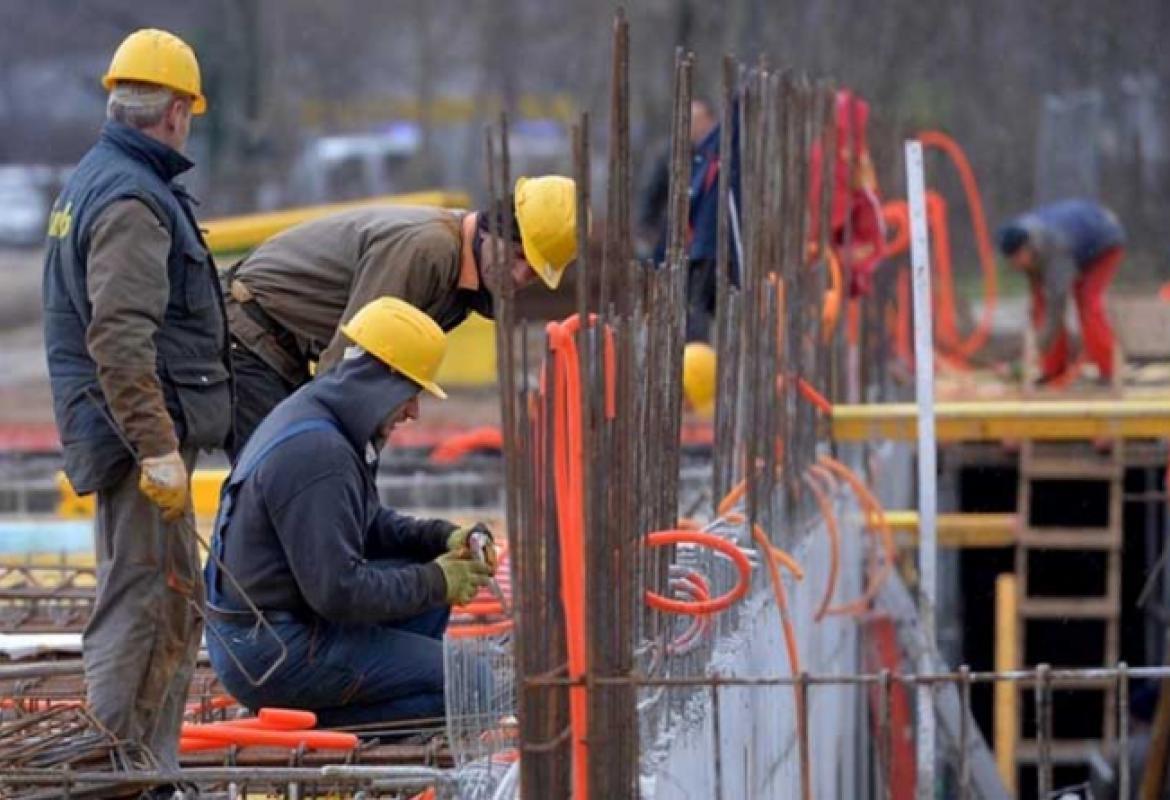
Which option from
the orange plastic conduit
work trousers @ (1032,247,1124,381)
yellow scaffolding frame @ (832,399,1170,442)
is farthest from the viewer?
work trousers @ (1032,247,1124,381)

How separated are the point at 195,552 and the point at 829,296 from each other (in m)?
5.18

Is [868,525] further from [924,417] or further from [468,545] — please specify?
[468,545]

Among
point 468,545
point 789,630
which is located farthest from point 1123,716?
point 468,545

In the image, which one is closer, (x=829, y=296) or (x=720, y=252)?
(x=720, y=252)

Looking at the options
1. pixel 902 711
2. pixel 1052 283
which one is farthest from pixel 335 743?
pixel 1052 283

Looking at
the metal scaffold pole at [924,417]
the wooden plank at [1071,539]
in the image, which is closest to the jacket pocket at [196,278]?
the metal scaffold pole at [924,417]

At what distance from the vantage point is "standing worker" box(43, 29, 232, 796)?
6605 millimetres

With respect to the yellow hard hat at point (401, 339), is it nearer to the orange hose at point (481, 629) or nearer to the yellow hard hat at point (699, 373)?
the orange hose at point (481, 629)

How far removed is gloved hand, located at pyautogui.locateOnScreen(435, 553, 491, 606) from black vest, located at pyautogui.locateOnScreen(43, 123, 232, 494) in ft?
2.24

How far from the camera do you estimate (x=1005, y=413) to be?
13773mm

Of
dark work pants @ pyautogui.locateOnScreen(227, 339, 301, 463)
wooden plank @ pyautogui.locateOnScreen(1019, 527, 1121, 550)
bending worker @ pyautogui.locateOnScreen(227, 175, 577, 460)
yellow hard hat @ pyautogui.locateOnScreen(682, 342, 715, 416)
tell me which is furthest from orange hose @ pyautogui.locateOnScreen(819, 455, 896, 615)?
wooden plank @ pyautogui.locateOnScreen(1019, 527, 1121, 550)

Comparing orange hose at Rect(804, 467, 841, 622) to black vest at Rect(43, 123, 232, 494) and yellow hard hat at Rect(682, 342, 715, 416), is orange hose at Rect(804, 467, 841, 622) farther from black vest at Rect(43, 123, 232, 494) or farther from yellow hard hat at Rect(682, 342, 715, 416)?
black vest at Rect(43, 123, 232, 494)

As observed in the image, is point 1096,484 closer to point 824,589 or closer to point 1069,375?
point 1069,375

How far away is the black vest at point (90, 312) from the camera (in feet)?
22.1
